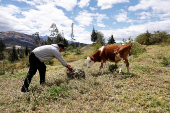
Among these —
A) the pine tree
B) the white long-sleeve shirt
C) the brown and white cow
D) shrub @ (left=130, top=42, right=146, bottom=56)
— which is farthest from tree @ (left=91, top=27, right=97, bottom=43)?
the white long-sleeve shirt

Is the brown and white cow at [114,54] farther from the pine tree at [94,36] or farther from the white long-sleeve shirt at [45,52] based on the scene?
the pine tree at [94,36]

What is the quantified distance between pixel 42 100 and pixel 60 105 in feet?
2.46

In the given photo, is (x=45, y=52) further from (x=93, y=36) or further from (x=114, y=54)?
(x=93, y=36)

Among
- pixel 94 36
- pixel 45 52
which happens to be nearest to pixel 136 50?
pixel 45 52

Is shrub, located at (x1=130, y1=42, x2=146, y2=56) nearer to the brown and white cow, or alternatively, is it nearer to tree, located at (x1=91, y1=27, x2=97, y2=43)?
the brown and white cow

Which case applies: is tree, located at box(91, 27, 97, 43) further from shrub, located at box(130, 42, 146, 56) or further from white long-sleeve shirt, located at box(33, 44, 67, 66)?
white long-sleeve shirt, located at box(33, 44, 67, 66)

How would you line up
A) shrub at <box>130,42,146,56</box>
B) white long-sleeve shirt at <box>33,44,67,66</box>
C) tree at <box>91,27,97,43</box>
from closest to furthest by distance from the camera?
white long-sleeve shirt at <box>33,44,67,66</box>
shrub at <box>130,42,146,56</box>
tree at <box>91,27,97,43</box>

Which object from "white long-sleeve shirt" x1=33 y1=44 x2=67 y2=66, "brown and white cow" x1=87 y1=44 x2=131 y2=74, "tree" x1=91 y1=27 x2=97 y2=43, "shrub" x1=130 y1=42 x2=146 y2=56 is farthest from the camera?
"tree" x1=91 y1=27 x2=97 y2=43

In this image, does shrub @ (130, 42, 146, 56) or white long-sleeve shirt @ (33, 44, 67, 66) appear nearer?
white long-sleeve shirt @ (33, 44, 67, 66)

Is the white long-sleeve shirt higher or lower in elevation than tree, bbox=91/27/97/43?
lower

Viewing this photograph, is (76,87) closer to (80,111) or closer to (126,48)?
(80,111)

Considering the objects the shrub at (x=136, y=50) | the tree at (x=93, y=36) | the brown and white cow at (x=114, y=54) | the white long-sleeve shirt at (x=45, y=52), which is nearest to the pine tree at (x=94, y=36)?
the tree at (x=93, y=36)

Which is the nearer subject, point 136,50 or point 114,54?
point 114,54

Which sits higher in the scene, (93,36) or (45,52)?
(93,36)
